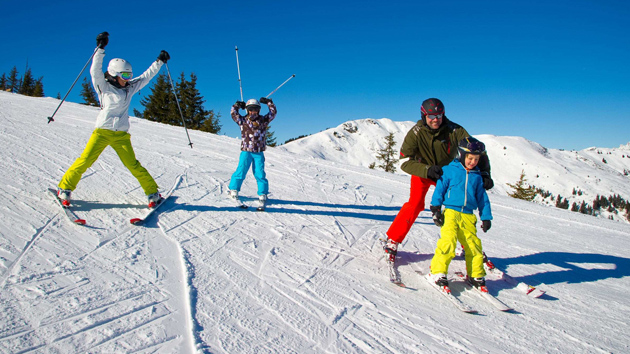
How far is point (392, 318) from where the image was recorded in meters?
2.88

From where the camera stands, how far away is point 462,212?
11.5 feet

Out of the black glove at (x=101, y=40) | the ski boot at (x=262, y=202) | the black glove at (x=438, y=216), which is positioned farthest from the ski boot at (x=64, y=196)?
the black glove at (x=438, y=216)

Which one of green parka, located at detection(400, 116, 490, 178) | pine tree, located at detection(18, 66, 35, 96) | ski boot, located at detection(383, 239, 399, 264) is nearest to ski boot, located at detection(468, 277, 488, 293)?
ski boot, located at detection(383, 239, 399, 264)

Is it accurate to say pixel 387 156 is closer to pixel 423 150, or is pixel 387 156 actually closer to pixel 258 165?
pixel 258 165

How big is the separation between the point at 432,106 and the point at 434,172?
0.88 metres

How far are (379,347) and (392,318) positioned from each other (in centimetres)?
46

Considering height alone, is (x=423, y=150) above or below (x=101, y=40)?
below

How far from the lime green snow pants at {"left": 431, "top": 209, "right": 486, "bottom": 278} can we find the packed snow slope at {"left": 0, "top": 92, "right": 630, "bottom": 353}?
30 centimetres

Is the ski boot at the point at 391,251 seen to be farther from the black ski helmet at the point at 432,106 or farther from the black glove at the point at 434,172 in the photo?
the black ski helmet at the point at 432,106

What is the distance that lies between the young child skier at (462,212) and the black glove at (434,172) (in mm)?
80

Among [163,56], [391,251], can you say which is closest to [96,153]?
[163,56]

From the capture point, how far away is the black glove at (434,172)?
3.55 meters

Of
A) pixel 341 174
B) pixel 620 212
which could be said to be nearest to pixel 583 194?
pixel 620 212

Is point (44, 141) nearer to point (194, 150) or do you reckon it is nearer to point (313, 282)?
point (194, 150)
